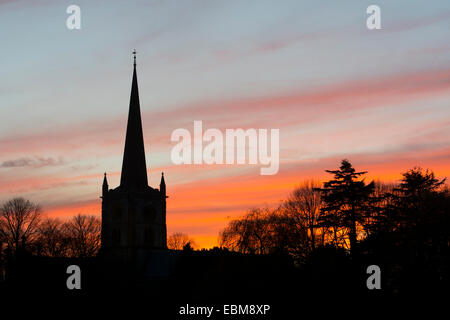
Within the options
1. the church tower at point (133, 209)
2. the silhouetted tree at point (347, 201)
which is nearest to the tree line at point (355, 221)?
the silhouetted tree at point (347, 201)

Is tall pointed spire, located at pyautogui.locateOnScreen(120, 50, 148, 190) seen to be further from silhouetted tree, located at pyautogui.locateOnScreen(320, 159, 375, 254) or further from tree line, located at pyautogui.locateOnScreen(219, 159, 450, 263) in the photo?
silhouetted tree, located at pyautogui.locateOnScreen(320, 159, 375, 254)

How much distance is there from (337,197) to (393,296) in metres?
27.4

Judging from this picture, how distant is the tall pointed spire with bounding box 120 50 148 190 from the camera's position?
113188mm

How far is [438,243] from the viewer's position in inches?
1903

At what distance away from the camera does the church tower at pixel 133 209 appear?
110688 millimetres

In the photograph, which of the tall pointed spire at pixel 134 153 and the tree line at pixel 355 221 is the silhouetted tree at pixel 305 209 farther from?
the tall pointed spire at pixel 134 153

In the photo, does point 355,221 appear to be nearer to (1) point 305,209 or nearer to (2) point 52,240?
(1) point 305,209

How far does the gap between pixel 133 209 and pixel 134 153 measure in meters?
9.22
